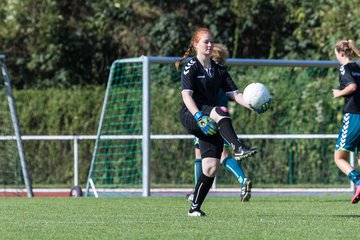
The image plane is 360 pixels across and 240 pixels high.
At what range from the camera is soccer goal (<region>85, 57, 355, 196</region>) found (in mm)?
18109

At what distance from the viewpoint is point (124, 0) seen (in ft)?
77.1

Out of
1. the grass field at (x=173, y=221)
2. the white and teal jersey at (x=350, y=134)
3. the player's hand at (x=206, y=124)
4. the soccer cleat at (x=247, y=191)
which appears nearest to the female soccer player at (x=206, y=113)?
the player's hand at (x=206, y=124)

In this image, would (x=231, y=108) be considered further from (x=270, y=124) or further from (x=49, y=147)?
(x=49, y=147)

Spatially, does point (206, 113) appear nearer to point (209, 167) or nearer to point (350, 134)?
point (209, 167)

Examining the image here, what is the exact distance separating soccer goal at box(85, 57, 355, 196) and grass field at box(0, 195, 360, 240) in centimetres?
538

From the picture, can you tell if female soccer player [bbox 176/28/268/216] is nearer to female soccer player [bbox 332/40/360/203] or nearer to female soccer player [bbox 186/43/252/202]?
female soccer player [bbox 186/43/252/202]

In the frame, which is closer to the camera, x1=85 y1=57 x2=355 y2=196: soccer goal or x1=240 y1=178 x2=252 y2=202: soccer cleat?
x1=240 y1=178 x2=252 y2=202: soccer cleat

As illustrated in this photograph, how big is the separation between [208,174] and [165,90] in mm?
10776

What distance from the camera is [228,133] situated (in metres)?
9.29

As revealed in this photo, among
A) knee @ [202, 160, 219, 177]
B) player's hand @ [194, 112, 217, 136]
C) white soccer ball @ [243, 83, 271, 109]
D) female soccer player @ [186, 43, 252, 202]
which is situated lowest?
female soccer player @ [186, 43, 252, 202]

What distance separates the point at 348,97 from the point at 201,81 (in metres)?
2.94

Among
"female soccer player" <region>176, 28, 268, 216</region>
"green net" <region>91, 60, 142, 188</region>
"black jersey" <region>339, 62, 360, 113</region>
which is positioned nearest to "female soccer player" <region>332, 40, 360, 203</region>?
"black jersey" <region>339, 62, 360, 113</region>

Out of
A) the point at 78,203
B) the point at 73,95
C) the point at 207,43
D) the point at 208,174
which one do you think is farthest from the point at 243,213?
the point at 73,95

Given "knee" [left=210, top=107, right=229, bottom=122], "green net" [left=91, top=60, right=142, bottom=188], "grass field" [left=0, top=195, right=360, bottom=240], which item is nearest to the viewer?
"grass field" [left=0, top=195, right=360, bottom=240]
